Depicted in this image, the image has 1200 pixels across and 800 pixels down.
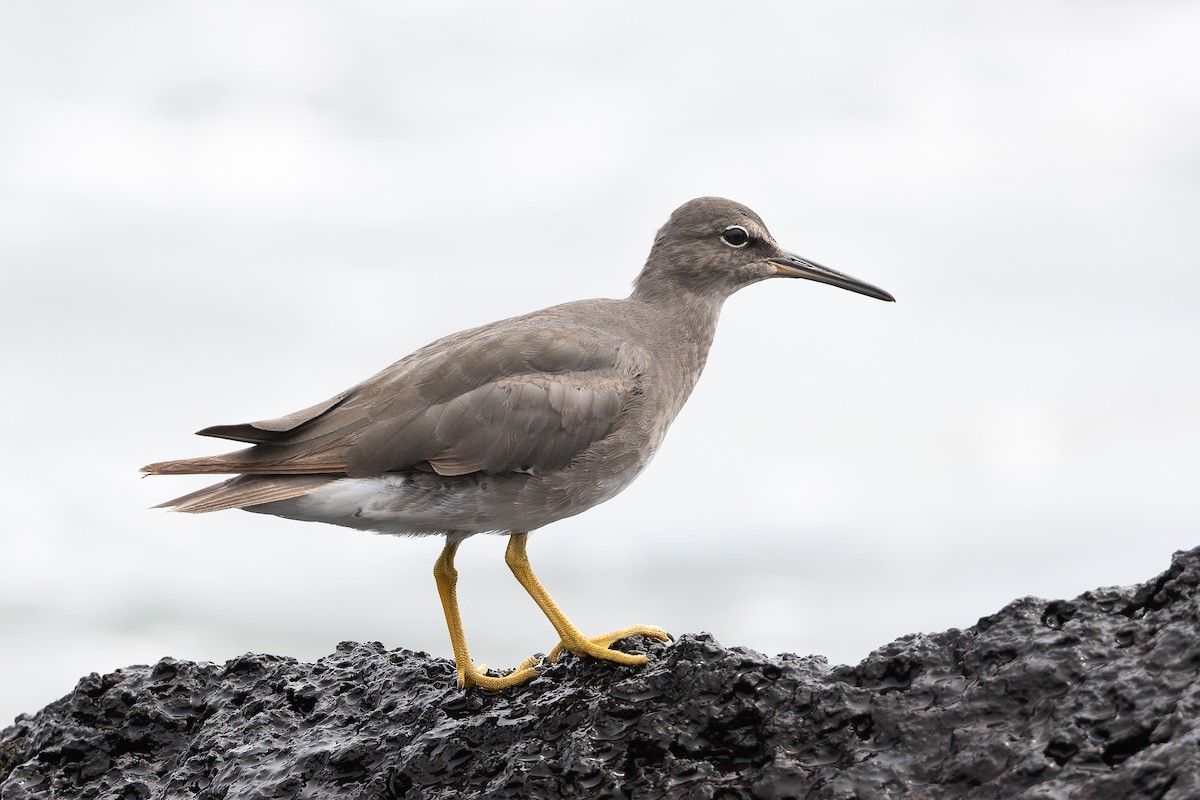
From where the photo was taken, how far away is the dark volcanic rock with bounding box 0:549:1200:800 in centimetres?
438

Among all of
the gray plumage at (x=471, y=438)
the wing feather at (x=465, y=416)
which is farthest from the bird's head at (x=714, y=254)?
the wing feather at (x=465, y=416)

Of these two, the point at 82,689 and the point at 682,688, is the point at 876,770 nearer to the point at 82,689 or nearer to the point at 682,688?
the point at 682,688

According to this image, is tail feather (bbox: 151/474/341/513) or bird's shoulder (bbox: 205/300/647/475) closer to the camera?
tail feather (bbox: 151/474/341/513)

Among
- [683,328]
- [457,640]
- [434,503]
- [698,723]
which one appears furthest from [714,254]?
[698,723]

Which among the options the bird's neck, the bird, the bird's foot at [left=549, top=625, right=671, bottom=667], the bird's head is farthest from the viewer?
the bird's head

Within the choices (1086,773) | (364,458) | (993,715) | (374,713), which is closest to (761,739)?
(993,715)

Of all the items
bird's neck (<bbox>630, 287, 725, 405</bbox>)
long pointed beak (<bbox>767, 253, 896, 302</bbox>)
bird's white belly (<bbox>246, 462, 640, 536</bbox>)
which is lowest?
bird's white belly (<bbox>246, 462, 640, 536</bbox>)

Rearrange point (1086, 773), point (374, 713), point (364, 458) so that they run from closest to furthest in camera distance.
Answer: point (1086, 773) < point (374, 713) < point (364, 458)

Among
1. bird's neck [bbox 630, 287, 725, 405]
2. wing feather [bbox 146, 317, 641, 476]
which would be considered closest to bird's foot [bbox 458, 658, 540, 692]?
wing feather [bbox 146, 317, 641, 476]

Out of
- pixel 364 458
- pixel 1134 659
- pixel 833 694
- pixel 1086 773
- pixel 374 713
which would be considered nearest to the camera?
pixel 1086 773

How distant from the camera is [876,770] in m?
4.58

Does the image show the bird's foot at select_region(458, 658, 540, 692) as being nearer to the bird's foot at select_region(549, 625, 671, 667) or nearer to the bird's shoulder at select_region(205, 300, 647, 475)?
the bird's foot at select_region(549, 625, 671, 667)

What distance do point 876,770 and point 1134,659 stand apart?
103 centimetres

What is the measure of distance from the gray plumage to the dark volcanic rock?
91cm
